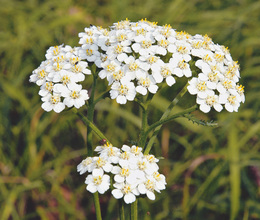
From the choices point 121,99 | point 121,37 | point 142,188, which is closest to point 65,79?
point 121,99

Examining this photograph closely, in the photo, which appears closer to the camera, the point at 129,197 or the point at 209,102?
the point at 129,197

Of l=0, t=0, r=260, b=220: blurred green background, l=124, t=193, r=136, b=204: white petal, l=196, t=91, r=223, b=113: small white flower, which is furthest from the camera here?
l=0, t=0, r=260, b=220: blurred green background

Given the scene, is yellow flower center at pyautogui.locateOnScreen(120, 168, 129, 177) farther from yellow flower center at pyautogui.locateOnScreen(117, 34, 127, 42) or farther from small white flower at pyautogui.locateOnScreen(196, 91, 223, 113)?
yellow flower center at pyautogui.locateOnScreen(117, 34, 127, 42)

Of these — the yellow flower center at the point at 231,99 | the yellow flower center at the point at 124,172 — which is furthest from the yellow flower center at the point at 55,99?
the yellow flower center at the point at 231,99

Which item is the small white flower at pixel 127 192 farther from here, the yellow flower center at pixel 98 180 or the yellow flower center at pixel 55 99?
the yellow flower center at pixel 55 99

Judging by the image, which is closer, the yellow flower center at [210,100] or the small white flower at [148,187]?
the small white flower at [148,187]

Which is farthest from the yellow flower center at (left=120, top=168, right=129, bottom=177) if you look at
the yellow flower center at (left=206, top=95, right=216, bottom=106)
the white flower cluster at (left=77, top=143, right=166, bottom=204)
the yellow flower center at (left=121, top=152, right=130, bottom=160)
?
the yellow flower center at (left=206, top=95, right=216, bottom=106)

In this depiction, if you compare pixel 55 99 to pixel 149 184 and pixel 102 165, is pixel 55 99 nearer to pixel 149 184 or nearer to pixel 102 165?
pixel 102 165

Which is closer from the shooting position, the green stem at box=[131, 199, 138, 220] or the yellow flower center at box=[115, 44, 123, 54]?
the green stem at box=[131, 199, 138, 220]
